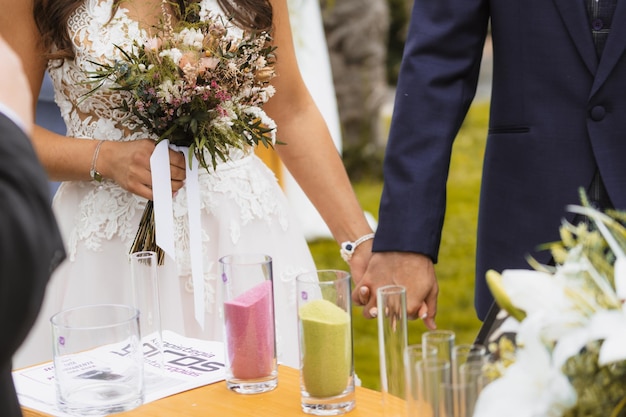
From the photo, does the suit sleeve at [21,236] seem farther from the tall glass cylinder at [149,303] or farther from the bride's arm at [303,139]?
the bride's arm at [303,139]

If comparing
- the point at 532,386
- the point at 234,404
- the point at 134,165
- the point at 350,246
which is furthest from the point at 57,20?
the point at 532,386

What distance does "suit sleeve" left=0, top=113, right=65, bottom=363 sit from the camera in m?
1.07

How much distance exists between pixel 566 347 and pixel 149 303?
1.14 m

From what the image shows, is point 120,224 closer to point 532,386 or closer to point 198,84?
point 198,84

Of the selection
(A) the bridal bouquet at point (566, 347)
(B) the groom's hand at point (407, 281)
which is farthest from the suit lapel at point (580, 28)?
(A) the bridal bouquet at point (566, 347)

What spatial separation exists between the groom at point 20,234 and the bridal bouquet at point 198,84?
123 centimetres

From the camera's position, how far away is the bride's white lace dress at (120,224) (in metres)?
2.81

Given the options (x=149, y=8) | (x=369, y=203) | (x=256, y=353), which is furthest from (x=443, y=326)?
(x=256, y=353)

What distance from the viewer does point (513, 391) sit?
112 centimetres

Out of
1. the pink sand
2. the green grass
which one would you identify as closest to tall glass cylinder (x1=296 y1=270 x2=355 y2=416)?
the pink sand

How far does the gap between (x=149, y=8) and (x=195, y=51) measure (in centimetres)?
52

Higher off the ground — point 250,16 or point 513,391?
point 250,16

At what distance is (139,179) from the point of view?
2.71 metres

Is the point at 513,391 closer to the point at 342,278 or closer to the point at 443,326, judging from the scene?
the point at 342,278
